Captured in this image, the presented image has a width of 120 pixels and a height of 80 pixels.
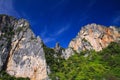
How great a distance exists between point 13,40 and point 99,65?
47.6 metres

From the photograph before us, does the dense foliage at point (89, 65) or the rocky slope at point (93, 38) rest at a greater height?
the rocky slope at point (93, 38)

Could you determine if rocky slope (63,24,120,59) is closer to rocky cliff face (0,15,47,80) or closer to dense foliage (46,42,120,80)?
dense foliage (46,42,120,80)

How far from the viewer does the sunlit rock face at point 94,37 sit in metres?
153

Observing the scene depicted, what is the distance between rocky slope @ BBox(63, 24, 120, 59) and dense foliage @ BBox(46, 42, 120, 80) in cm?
600

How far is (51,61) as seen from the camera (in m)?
128

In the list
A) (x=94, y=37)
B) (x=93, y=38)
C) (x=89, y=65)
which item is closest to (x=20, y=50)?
(x=89, y=65)

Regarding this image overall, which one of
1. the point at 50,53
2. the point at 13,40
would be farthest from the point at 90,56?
the point at 13,40

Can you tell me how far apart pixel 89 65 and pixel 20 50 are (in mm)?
36474

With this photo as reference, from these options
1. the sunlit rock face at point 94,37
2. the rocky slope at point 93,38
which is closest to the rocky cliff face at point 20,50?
the rocky slope at point 93,38

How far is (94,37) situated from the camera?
516 ft

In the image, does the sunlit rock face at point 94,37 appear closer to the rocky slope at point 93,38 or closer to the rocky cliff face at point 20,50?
the rocky slope at point 93,38

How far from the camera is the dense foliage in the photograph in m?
111

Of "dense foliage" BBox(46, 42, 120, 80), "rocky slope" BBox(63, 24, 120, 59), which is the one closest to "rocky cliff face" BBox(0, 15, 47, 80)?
"dense foliage" BBox(46, 42, 120, 80)

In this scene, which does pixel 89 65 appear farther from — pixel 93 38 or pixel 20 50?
pixel 93 38
